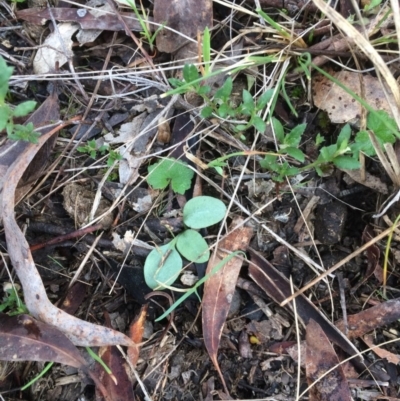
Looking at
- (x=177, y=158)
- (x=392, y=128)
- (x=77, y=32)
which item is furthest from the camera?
(x=77, y=32)

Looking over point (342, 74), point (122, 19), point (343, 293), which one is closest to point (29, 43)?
point (122, 19)

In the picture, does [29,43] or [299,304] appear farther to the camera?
[29,43]

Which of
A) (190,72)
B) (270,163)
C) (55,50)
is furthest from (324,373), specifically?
(55,50)

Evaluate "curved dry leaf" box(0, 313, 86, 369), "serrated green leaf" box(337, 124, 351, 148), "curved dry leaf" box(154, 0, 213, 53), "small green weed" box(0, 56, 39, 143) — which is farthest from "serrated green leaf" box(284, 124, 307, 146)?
"curved dry leaf" box(0, 313, 86, 369)

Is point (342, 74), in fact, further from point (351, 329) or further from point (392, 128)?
point (351, 329)

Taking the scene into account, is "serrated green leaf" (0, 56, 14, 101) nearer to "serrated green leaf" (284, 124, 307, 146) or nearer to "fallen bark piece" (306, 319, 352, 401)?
"serrated green leaf" (284, 124, 307, 146)

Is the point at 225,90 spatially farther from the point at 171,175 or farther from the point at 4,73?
the point at 4,73

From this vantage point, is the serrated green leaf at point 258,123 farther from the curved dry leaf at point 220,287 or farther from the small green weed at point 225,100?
the curved dry leaf at point 220,287
